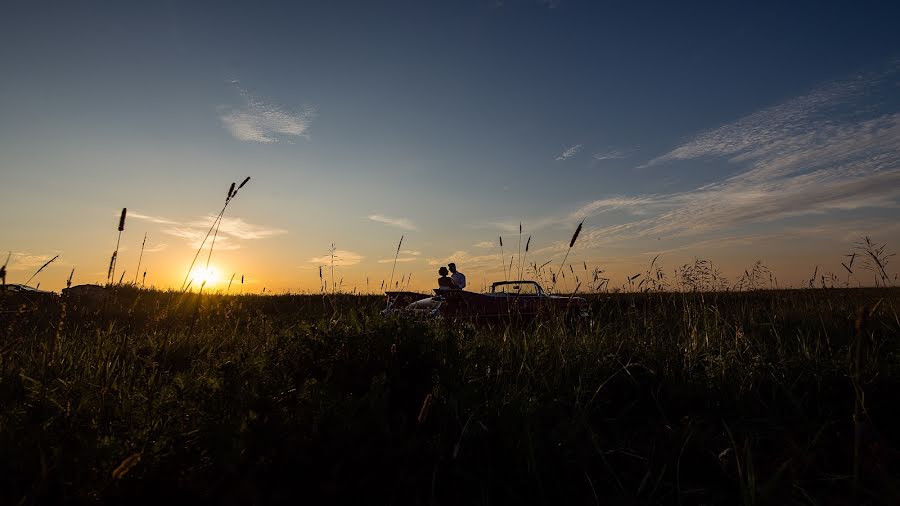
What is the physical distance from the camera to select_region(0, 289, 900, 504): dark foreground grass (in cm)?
204

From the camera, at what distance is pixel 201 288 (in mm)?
3123

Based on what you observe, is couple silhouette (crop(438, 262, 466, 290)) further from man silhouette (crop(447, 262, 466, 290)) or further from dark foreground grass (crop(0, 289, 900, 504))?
dark foreground grass (crop(0, 289, 900, 504))

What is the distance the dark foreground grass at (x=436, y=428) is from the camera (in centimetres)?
204

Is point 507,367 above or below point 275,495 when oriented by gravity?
above

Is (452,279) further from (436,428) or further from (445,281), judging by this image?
(436,428)

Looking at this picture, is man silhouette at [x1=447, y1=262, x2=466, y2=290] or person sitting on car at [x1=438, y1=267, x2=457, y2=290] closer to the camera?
person sitting on car at [x1=438, y1=267, x2=457, y2=290]

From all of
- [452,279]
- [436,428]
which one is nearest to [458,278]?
[452,279]

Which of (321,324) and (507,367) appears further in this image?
(507,367)

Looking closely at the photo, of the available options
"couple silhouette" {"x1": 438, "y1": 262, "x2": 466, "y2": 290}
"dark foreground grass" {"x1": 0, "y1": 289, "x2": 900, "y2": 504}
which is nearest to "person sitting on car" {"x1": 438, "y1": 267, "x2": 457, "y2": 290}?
"couple silhouette" {"x1": 438, "y1": 262, "x2": 466, "y2": 290}

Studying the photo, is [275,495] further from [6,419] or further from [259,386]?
[6,419]

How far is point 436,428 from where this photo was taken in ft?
8.89

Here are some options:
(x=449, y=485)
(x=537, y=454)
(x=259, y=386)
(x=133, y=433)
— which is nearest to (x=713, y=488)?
(x=537, y=454)

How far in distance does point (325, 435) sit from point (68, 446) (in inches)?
48.3

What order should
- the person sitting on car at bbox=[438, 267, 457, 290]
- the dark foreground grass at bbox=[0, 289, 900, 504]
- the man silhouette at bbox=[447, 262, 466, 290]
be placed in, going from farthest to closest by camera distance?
the man silhouette at bbox=[447, 262, 466, 290]
the person sitting on car at bbox=[438, 267, 457, 290]
the dark foreground grass at bbox=[0, 289, 900, 504]
